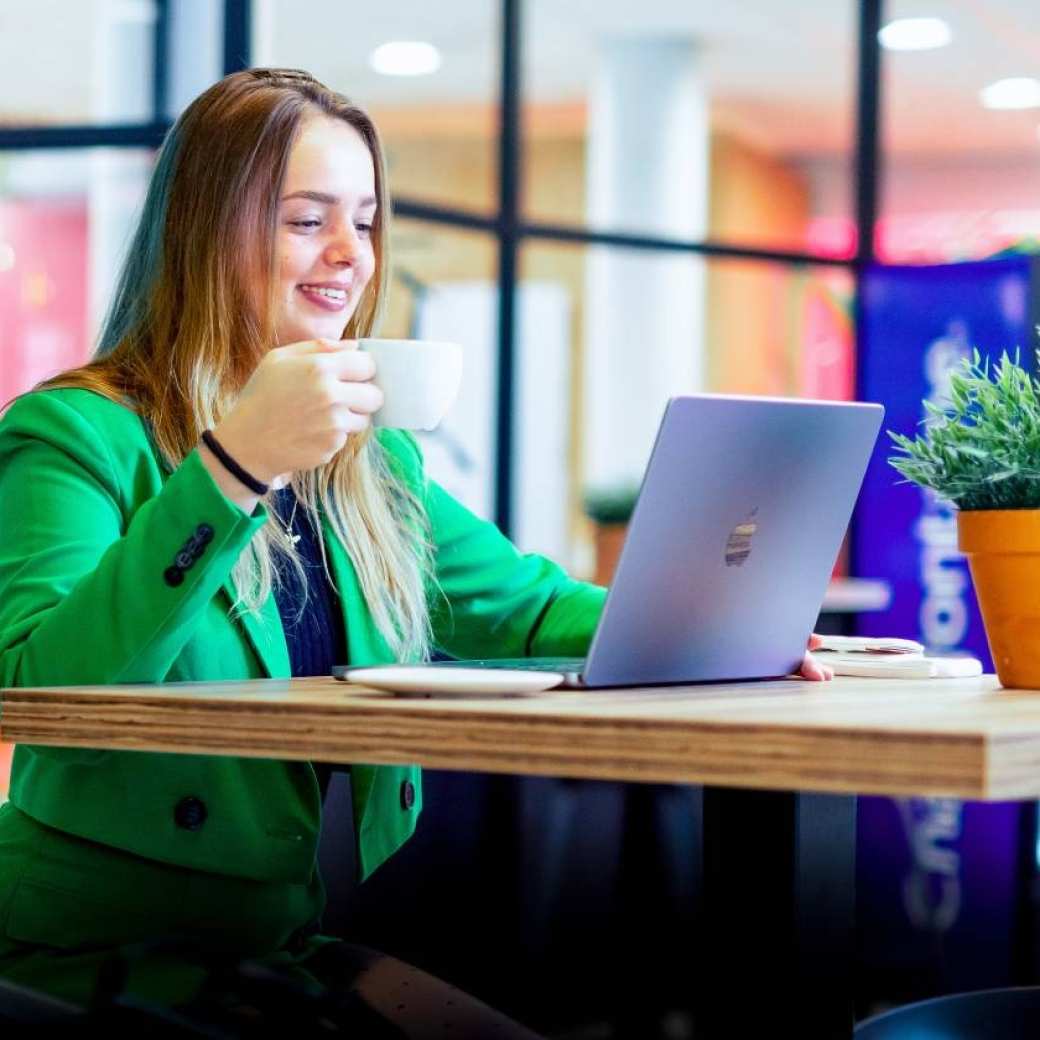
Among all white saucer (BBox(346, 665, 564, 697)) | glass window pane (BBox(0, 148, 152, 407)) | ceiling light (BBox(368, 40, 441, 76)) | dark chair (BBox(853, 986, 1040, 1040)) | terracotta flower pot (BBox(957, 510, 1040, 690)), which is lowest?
dark chair (BBox(853, 986, 1040, 1040))

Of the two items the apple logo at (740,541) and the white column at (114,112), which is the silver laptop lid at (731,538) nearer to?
the apple logo at (740,541)

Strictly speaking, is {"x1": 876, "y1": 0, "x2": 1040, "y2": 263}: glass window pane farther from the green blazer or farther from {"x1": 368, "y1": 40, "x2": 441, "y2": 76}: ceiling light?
the green blazer

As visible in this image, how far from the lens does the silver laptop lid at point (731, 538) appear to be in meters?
1.30

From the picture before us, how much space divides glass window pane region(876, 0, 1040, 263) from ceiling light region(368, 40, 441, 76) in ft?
4.81

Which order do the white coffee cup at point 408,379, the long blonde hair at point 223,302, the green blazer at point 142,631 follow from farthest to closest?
the long blonde hair at point 223,302 → the white coffee cup at point 408,379 → the green blazer at point 142,631

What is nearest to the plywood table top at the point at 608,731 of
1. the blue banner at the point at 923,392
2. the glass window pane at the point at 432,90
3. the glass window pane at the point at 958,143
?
the blue banner at the point at 923,392

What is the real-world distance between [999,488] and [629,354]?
442 cm

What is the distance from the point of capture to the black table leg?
48.9 inches

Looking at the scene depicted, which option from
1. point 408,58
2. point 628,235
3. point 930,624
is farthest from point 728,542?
point 628,235

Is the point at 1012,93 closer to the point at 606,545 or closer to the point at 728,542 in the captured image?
the point at 606,545

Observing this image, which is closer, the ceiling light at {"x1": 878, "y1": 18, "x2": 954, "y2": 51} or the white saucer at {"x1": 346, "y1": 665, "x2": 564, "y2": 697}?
the white saucer at {"x1": 346, "y1": 665, "x2": 564, "y2": 697}

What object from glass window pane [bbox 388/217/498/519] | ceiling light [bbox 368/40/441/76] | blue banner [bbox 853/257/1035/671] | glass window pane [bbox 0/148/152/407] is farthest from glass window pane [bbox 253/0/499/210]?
blue banner [bbox 853/257/1035/671]

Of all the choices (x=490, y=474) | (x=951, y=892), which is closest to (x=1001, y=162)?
(x=490, y=474)

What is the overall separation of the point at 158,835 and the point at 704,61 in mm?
4903
